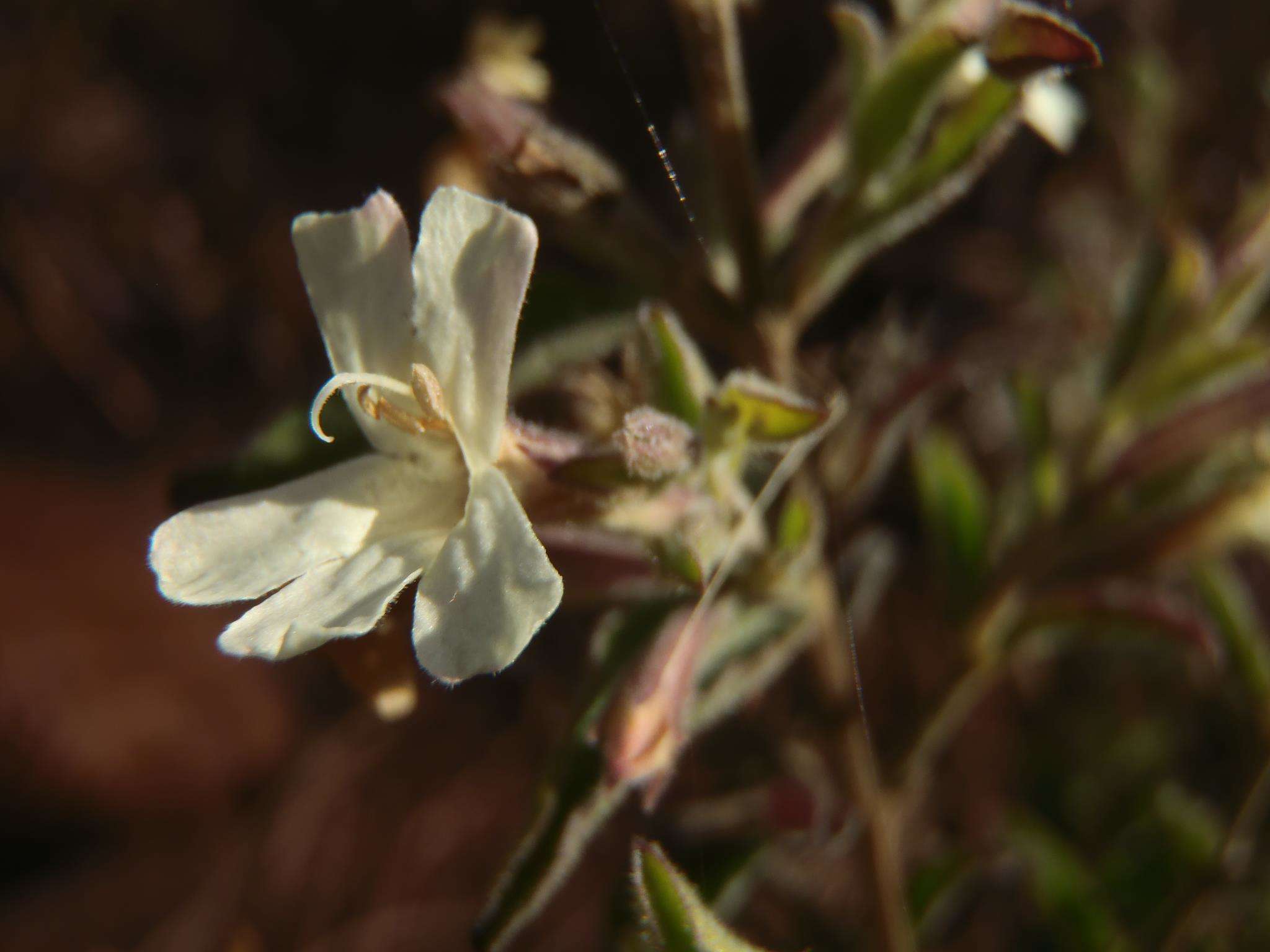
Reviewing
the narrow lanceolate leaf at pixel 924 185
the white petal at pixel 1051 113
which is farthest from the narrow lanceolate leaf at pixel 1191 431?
the narrow lanceolate leaf at pixel 924 185

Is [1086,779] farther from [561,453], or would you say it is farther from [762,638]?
[561,453]

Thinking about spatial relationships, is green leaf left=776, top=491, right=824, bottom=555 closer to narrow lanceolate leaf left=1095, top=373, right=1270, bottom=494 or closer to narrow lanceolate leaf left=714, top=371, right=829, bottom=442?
narrow lanceolate leaf left=714, top=371, right=829, bottom=442

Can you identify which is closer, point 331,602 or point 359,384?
point 331,602

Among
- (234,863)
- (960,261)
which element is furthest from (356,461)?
(234,863)

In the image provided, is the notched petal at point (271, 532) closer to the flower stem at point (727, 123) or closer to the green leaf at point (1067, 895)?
the flower stem at point (727, 123)

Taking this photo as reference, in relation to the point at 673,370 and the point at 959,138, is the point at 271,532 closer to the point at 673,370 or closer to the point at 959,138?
the point at 673,370

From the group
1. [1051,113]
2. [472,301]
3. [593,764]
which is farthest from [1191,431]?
[472,301]

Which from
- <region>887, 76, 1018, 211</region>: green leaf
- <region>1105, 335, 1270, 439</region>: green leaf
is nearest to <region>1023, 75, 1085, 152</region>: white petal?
<region>887, 76, 1018, 211</region>: green leaf
